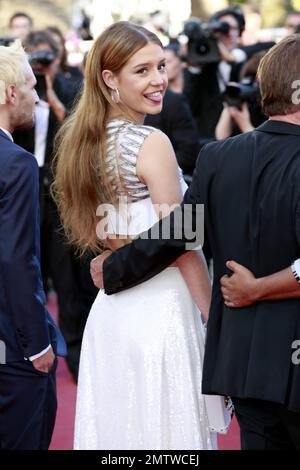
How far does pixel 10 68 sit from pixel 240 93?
2.49 m

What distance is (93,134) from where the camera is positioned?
3.22m

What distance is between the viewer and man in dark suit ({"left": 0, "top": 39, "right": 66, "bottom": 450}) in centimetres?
320

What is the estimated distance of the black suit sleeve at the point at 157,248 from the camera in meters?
2.94

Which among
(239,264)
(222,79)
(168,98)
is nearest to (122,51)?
(239,264)

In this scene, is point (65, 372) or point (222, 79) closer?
point (65, 372)

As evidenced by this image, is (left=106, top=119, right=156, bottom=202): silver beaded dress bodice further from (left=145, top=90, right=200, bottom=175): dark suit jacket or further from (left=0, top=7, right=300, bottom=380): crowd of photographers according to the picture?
(left=145, top=90, right=200, bottom=175): dark suit jacket

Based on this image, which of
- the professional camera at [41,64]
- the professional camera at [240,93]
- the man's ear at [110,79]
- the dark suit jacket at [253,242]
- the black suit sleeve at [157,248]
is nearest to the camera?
the dark suit jacket at [253,242]

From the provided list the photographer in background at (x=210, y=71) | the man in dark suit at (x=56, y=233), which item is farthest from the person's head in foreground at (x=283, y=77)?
the photographer in background at (x=210, y=71)

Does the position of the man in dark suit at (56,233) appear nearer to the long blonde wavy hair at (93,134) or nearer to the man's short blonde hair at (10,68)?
the man's short blonde hair at (10,68)

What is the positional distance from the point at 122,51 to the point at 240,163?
63 centimetres

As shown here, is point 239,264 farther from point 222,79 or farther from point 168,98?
point 222,79

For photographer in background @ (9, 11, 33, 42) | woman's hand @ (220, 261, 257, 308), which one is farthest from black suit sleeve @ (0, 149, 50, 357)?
photographer in background @ (9, 11, 33, 42)

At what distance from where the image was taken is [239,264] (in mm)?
2846

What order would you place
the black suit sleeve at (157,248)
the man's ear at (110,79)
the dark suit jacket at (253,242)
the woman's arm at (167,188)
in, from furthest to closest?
1. the man's ear at (110,79)
2. the woman's arm at (167,188)
3. the black suit sleeve at (157,248)
4. the dark suit jacket at (253,242)
